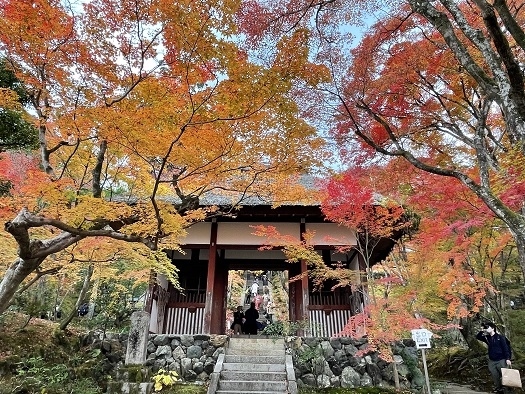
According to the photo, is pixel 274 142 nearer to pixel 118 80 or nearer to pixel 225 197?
pixel 118 80

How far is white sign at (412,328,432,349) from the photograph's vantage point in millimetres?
6508

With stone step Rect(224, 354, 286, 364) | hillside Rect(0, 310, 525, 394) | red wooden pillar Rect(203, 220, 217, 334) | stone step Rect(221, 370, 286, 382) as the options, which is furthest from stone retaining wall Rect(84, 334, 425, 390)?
stone step Rect(221, 370, 286, 382)

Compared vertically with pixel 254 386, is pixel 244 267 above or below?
above

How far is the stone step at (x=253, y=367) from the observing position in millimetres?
7492

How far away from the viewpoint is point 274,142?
609cm

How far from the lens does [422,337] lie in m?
6.57

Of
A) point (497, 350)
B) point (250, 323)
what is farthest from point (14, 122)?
point (497, 350)

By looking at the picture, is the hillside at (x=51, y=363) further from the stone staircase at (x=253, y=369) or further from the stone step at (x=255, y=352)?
the stone step at (x=255, y=352)

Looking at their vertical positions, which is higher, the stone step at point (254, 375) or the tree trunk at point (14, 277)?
the tree trunk at point (14, 277)

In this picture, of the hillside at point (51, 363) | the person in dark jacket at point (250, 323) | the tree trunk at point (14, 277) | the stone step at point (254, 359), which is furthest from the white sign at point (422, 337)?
the tree trunk at point (14, 277)

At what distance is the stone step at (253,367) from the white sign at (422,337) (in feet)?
9.15

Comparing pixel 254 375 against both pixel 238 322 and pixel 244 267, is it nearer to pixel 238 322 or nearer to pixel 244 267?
pixel 238 322

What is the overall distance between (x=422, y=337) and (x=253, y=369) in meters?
3.51

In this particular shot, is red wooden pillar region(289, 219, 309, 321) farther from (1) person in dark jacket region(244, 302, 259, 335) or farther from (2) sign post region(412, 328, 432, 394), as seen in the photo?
(2) sign post region(412, 328, 432, 394)
